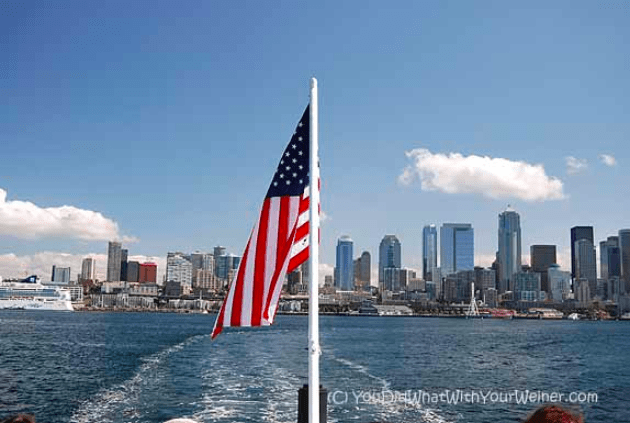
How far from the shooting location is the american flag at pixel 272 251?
744 cm

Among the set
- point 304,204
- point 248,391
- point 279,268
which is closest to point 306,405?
point 279,268

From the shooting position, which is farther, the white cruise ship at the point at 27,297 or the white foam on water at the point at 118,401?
the white cruise ship at the point at 27,297

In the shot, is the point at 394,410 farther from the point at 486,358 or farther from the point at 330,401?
the point at 486,358

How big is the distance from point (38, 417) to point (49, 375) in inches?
564

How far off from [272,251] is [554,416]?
192 inches

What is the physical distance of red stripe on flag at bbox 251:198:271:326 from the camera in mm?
7418

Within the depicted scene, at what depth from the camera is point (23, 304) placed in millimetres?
191250

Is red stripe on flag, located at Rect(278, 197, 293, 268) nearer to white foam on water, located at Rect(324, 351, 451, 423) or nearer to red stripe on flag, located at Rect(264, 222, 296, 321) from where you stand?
red stripe on flag, located at Rect(264, 222, 296, 321)

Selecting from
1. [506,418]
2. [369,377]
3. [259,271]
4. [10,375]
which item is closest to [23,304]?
[10,375]

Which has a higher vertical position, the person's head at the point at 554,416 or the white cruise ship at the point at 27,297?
the person's head at the point at 554,416

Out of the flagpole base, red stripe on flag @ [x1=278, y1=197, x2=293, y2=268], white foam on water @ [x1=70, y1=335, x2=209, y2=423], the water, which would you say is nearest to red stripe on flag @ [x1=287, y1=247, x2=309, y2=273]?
red stripe on flag @ [x1=278, y1=197, x2=293, y2=268]

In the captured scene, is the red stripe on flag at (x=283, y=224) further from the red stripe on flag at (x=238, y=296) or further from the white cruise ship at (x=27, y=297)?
the white cruise ship at (x=27, y=297)

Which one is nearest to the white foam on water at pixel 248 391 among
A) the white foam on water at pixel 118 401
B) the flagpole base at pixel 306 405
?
the white foam on water at pixel 118 401

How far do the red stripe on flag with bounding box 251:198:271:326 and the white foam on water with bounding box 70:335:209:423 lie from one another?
19.5m
